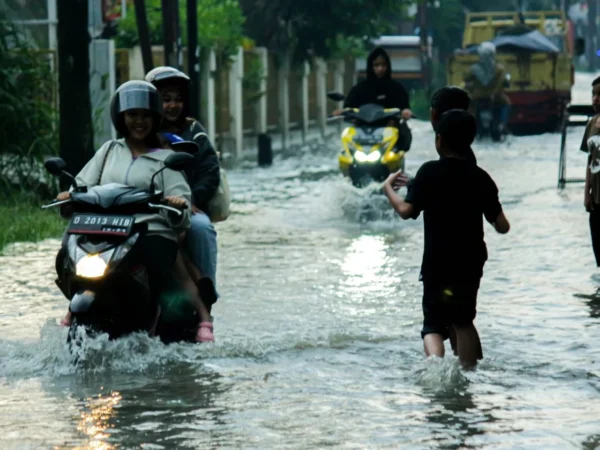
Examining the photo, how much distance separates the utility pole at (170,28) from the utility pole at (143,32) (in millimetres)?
451

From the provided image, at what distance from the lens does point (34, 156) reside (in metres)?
17.3

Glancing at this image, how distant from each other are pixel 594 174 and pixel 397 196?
13.0 feet

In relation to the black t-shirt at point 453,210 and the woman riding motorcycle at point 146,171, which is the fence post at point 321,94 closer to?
the woman riding motorcycle at point 146,171

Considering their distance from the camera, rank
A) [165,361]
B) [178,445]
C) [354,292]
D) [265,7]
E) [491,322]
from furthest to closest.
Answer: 1. [265,7]
2. [354,292]
3. [491,322]
4. [165,361]
5. [178,445]

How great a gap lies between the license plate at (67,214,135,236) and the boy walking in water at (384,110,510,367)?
125 centimetres

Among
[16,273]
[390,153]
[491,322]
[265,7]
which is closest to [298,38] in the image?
[265,7]

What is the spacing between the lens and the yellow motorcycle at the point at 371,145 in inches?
674

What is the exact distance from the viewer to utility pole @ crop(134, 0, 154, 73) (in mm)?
22156

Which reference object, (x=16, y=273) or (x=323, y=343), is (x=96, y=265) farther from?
(x=16, y=273)

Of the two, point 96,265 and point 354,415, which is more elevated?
point 96,265

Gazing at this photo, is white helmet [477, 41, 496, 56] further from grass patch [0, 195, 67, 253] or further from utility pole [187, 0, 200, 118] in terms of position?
grass patch [0, 195, 67, 253]

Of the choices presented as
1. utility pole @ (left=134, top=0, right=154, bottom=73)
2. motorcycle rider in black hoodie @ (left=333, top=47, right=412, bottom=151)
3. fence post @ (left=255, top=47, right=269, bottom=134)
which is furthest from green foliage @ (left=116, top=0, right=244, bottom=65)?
motorcycle rider in black hoodie @ (left=333, top=47, right=412, bottom=151)

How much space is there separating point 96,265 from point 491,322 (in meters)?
3.07

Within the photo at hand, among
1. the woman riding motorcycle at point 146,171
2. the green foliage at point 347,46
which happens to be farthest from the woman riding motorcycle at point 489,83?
the woman riding motorcycle at point 146,171
